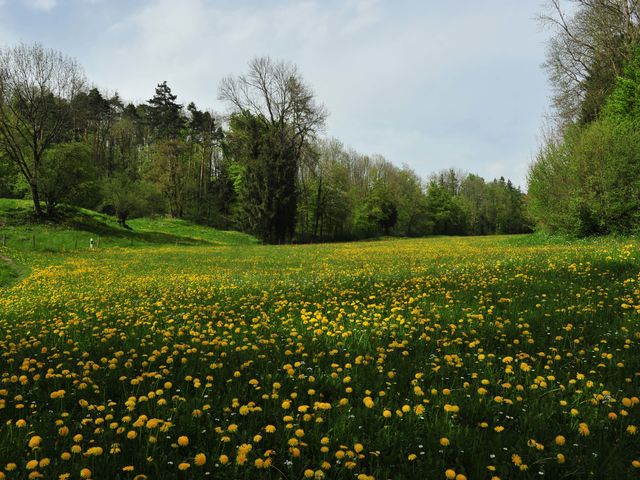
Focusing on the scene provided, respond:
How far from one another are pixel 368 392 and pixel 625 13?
3492cm

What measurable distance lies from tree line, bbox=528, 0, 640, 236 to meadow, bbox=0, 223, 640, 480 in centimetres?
1748

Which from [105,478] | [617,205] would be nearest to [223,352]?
[105,478]

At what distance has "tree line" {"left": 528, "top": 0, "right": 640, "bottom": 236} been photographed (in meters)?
22.2

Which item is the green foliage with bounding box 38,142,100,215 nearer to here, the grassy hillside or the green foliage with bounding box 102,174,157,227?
the grassy hillside

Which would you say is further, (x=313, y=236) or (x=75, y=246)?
(x=313, y=236)

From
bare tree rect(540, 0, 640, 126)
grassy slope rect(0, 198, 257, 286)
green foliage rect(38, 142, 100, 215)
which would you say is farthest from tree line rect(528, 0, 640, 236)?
green foliage rect(38, 142, 100, 215)

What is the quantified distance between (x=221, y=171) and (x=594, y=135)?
191 ft

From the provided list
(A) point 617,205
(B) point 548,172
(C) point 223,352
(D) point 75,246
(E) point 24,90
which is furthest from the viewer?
(E) point 24,90

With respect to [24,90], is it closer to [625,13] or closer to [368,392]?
[368,392]

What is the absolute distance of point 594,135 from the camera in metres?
22.9

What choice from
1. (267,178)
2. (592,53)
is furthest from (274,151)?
(592,53)

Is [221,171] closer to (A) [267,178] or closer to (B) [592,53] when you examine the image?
(A) [267,178]

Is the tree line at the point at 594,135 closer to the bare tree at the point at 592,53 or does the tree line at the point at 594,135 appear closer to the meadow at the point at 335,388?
the bare tree at the point at 592,53

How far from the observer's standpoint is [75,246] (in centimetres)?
2894
